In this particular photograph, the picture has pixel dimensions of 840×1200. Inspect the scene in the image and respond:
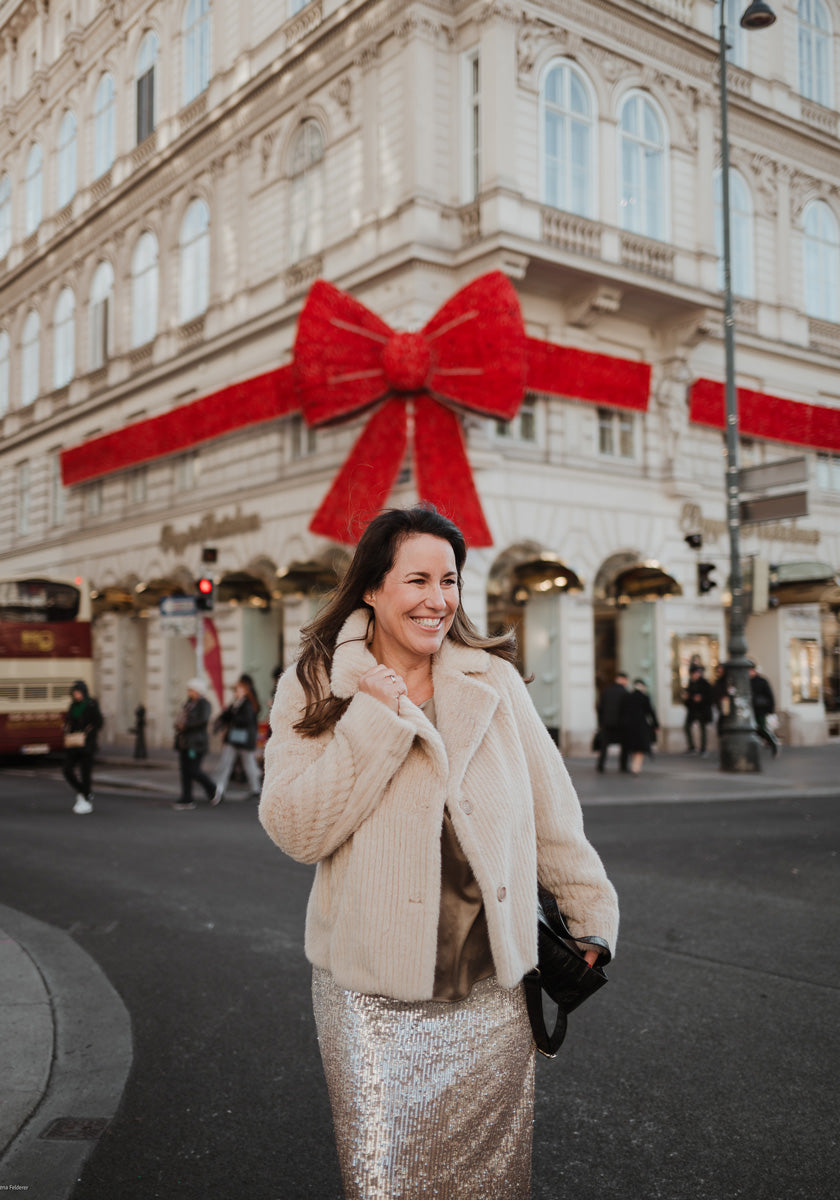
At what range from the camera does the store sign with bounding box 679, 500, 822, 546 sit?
69.8 ft

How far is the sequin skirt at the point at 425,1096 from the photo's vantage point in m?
2.08

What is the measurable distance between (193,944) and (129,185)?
2467 centimetres

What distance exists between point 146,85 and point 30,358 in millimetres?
9621

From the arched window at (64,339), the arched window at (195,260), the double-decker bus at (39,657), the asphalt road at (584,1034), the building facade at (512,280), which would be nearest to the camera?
the asphalt road at (584,1034)

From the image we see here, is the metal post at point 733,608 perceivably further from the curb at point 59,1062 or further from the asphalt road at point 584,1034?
the curb at point 59,1062

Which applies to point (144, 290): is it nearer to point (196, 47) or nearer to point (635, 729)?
point (196, 47)

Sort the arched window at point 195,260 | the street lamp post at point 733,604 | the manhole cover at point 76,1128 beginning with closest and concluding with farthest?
1. the manhole cover at point 76,1128
2. the street lamp post at point 733,604
3. the arched window at point 195,260

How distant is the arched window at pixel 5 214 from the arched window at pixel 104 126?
6917 millimetres

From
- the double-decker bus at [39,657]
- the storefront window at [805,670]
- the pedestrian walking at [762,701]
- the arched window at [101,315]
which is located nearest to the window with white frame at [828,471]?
the storefront window at [805,670]

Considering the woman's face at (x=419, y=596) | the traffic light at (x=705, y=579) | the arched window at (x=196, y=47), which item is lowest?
the woman's face at (x=419, y=596)

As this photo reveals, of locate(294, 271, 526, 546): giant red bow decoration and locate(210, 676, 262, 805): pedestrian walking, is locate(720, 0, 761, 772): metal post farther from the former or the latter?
locate(210, 676, 262, 805): pedestrian walking

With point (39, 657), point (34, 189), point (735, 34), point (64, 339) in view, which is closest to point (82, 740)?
point (39, 657)

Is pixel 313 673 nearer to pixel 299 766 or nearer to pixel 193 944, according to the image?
pixel 299 766

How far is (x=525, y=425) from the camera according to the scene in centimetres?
1927
